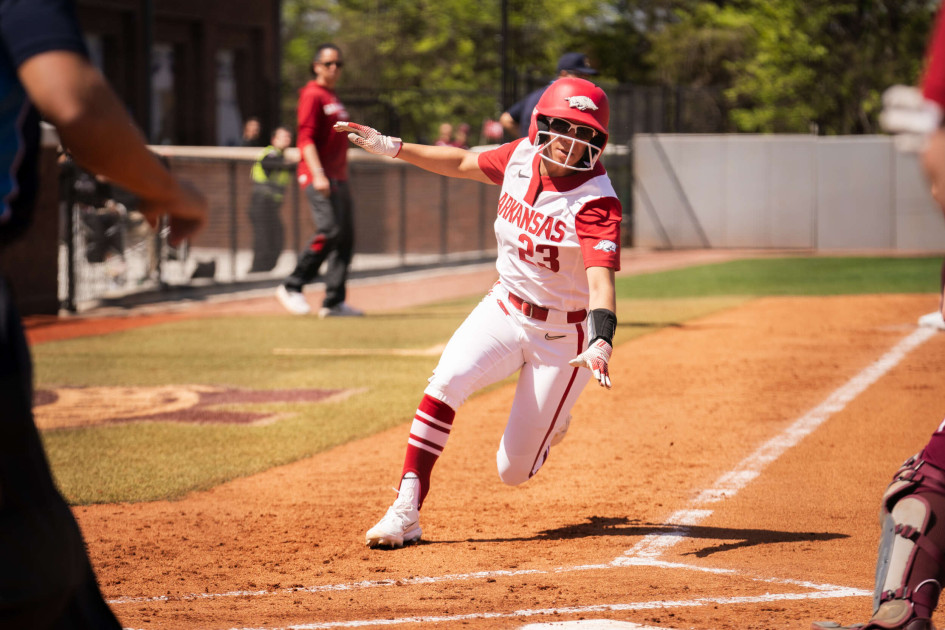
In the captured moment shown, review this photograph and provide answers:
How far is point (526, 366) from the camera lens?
5.09 meters

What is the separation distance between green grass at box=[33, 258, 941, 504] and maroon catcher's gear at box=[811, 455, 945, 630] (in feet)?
12.4

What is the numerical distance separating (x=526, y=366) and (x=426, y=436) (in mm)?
554

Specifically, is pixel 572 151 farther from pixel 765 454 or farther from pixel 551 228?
pixel 765 454

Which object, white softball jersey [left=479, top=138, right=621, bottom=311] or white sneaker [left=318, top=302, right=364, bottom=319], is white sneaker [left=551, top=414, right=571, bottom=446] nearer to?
white softball jersey [left=479, top=138, right=621, bottom=311]

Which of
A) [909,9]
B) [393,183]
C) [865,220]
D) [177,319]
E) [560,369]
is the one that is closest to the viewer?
[560,369]

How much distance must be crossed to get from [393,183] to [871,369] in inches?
504

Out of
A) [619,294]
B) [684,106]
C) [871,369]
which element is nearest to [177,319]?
[619,294]

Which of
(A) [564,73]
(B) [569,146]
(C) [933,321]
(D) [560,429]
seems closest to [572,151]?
(B) [569,146]

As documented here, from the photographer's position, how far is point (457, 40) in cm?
4250

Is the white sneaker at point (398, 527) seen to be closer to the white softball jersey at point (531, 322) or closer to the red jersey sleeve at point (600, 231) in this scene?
the white softball jersey at point (531, 322)

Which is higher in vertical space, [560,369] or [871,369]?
[560,369]

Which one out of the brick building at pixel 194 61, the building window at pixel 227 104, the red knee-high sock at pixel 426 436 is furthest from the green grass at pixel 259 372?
the building window at pixel 227 104

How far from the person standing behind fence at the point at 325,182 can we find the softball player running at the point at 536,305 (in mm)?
6186

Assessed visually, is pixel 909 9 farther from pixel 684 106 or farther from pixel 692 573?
pixel 692 573
